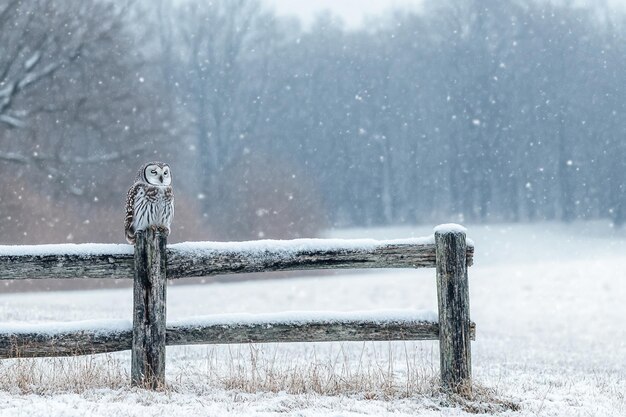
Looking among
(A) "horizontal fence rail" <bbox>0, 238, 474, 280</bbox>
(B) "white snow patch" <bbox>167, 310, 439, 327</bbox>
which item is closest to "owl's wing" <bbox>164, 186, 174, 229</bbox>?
(A) "horizontal fence rail" <bbox>0, 238, 474, 280</bbox>

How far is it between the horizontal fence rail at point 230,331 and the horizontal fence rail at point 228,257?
1.25 feet

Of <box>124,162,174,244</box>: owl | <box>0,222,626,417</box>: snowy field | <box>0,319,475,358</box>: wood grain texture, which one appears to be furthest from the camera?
<box>124,162,174,244</box>: owl

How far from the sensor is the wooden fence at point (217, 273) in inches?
254

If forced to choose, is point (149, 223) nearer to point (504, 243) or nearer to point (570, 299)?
point (570, 299)

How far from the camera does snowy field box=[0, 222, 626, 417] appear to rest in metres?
6.16

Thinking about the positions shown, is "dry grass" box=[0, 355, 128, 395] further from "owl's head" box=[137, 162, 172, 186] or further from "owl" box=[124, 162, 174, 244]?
"owl's head" box=[137, 162, 172, 186]

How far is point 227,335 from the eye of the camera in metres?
6.49

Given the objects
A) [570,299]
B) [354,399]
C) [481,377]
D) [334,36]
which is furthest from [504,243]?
[354,399]

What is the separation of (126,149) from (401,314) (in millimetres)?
28775

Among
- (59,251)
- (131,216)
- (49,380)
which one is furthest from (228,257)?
(49,380)

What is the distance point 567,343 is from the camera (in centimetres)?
1698

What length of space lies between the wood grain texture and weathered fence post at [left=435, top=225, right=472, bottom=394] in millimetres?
201

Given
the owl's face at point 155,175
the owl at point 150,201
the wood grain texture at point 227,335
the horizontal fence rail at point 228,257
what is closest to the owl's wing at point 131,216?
the owl at point 150,201

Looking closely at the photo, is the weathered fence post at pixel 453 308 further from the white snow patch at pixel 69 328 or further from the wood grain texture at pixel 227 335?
the white snow patch at pixel 69 328
